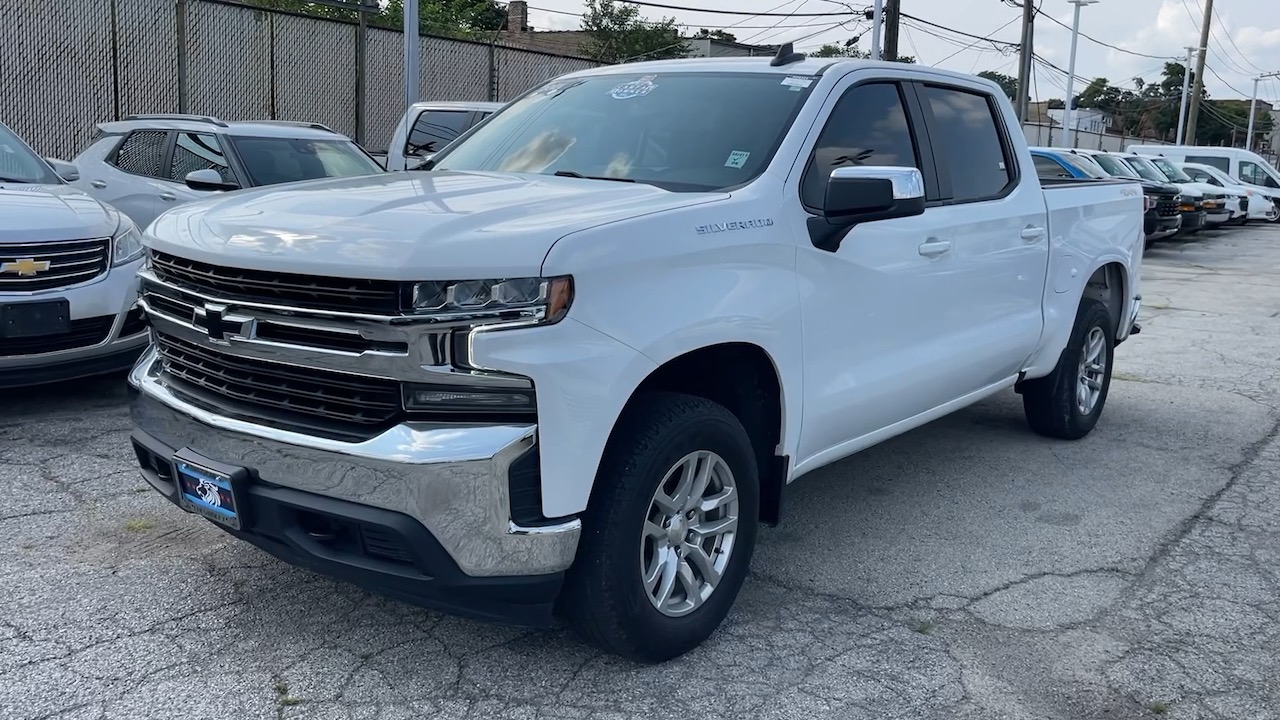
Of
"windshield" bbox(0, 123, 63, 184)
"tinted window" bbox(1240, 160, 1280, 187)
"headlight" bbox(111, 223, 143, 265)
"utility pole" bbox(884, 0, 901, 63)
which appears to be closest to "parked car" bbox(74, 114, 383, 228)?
"windshield" bbox(0, 123, 63, 184)

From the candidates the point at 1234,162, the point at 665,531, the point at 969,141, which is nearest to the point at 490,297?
the point at 665,531

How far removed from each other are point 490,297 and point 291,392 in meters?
0.68

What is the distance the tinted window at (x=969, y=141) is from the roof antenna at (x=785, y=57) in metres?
0.70

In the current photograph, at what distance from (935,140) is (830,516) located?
1.72 metres

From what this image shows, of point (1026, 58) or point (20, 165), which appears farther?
point (1026, 58)

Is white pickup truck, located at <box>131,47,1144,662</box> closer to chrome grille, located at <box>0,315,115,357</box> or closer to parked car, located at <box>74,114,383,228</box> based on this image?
chrome grille, located at <box>0,315,115,357</box>

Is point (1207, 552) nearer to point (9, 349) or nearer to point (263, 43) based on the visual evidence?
point (9, 349)

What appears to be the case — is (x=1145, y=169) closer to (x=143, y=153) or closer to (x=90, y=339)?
(x=143, y=153)

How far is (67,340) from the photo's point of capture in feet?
19.7

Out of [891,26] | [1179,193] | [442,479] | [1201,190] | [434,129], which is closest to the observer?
[442,479]

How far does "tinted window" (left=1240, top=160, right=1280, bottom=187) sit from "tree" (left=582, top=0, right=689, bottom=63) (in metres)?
16.5

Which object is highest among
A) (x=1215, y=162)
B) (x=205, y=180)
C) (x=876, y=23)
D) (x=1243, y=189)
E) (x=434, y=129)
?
(x=876, y=23)

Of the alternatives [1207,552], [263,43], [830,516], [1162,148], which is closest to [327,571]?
[830,516]

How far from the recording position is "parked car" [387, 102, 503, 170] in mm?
13406
